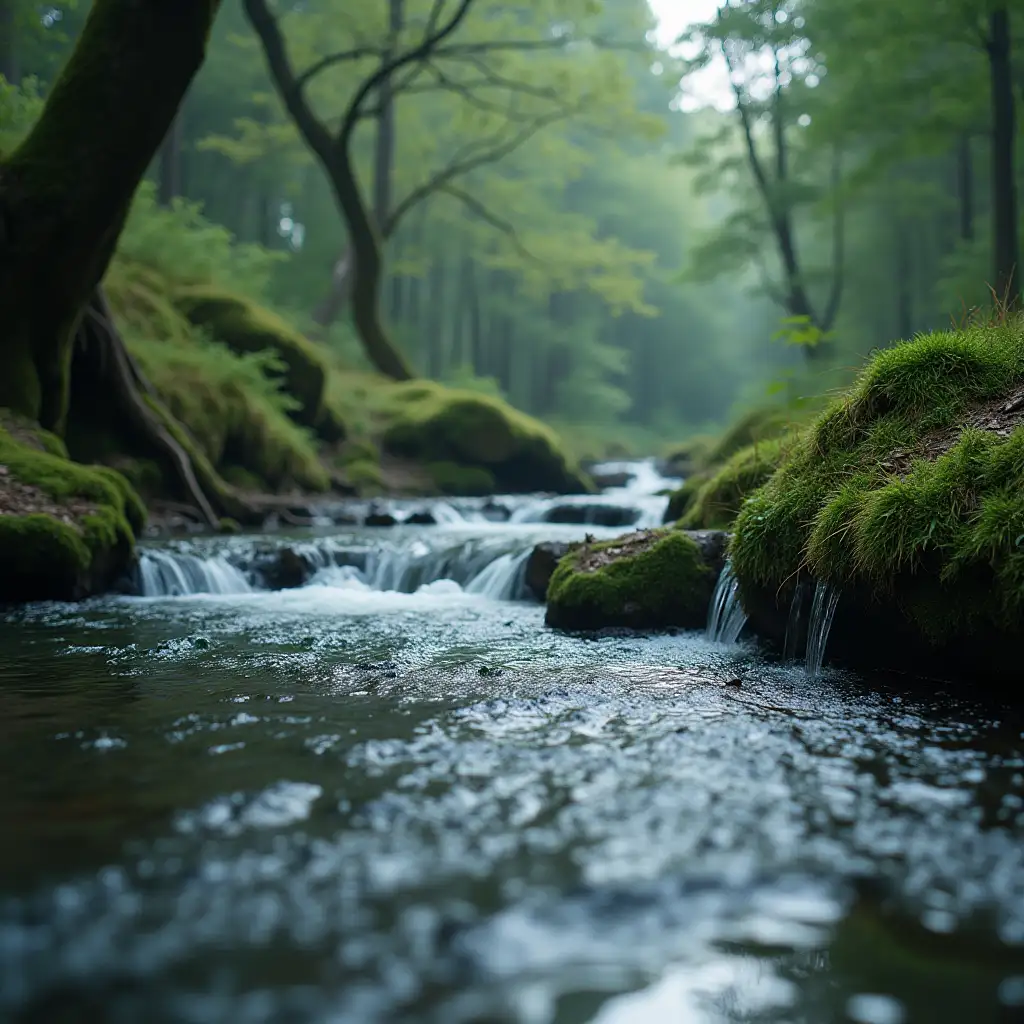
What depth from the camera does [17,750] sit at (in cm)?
331

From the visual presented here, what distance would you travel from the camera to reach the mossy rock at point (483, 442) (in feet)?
60.5

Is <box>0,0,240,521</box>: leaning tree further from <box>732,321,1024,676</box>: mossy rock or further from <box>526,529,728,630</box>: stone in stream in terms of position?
<box>732,321,1024,676</box>: mossy rock

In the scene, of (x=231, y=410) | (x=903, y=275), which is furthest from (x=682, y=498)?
(x=903, y=275)

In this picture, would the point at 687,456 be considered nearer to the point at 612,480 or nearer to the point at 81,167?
the point at 612,480

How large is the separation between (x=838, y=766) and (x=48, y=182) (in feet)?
27.7

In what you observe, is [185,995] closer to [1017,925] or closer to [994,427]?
[1017,925]

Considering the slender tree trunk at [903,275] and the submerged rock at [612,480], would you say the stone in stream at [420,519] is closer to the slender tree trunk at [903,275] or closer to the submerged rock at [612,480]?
the submerged rock at [612,480]

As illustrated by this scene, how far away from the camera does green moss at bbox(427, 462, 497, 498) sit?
1784cm

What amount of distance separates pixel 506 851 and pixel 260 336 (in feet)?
48.8

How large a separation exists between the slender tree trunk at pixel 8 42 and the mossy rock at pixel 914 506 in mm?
15848

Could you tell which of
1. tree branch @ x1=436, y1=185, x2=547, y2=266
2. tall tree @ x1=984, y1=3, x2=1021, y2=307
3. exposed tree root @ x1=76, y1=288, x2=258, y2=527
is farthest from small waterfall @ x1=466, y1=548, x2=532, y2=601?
tree branch @ x1=436, y1=185, x2=547, y2=266

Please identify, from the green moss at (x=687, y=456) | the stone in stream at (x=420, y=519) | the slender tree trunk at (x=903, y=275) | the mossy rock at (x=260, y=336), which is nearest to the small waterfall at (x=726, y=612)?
the stone in stream at (x=420, y=519)

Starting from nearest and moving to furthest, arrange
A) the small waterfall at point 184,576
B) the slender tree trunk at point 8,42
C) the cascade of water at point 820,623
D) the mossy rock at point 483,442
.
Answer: the cascade of water at point 820,623 → the small waterfall at point 184,576 → the slender tree trunk at point 8,42 → the mossy rock at point 483,442

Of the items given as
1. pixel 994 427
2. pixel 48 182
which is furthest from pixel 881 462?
pixel 48 182
